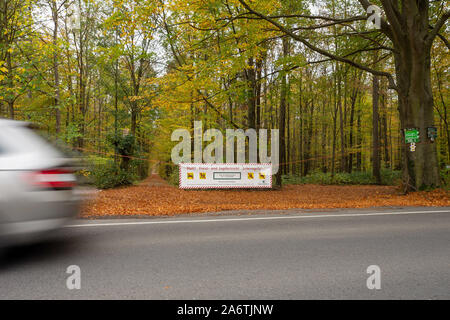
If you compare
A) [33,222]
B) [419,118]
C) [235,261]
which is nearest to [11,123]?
[33,222]

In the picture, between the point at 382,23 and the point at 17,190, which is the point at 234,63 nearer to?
the point at 382,23

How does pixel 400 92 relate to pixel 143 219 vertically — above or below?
above

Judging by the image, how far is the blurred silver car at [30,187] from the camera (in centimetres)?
319

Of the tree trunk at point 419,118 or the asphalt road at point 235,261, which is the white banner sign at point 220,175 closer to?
the tree trunk at point 419,118

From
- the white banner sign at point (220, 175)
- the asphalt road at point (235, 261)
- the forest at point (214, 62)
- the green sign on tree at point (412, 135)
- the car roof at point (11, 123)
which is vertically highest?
the forest at point (214, 62)

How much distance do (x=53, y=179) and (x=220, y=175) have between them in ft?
33.3

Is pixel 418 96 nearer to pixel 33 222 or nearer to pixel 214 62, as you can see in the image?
pixel 214 62

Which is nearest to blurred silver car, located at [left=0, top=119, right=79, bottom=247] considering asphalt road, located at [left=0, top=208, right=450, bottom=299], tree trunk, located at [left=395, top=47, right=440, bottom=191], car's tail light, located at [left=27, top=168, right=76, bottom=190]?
car's tail light, located at [left=27, top=168, right=76, bottom=190]

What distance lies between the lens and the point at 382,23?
35.7ft

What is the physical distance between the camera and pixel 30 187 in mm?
3295

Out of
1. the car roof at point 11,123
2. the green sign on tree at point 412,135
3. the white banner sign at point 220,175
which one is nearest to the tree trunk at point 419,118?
the green sign on tree at point 412,135

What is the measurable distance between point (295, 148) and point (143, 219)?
1438 inches

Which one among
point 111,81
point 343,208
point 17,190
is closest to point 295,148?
point 111,81

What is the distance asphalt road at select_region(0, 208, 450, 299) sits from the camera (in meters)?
2.76
